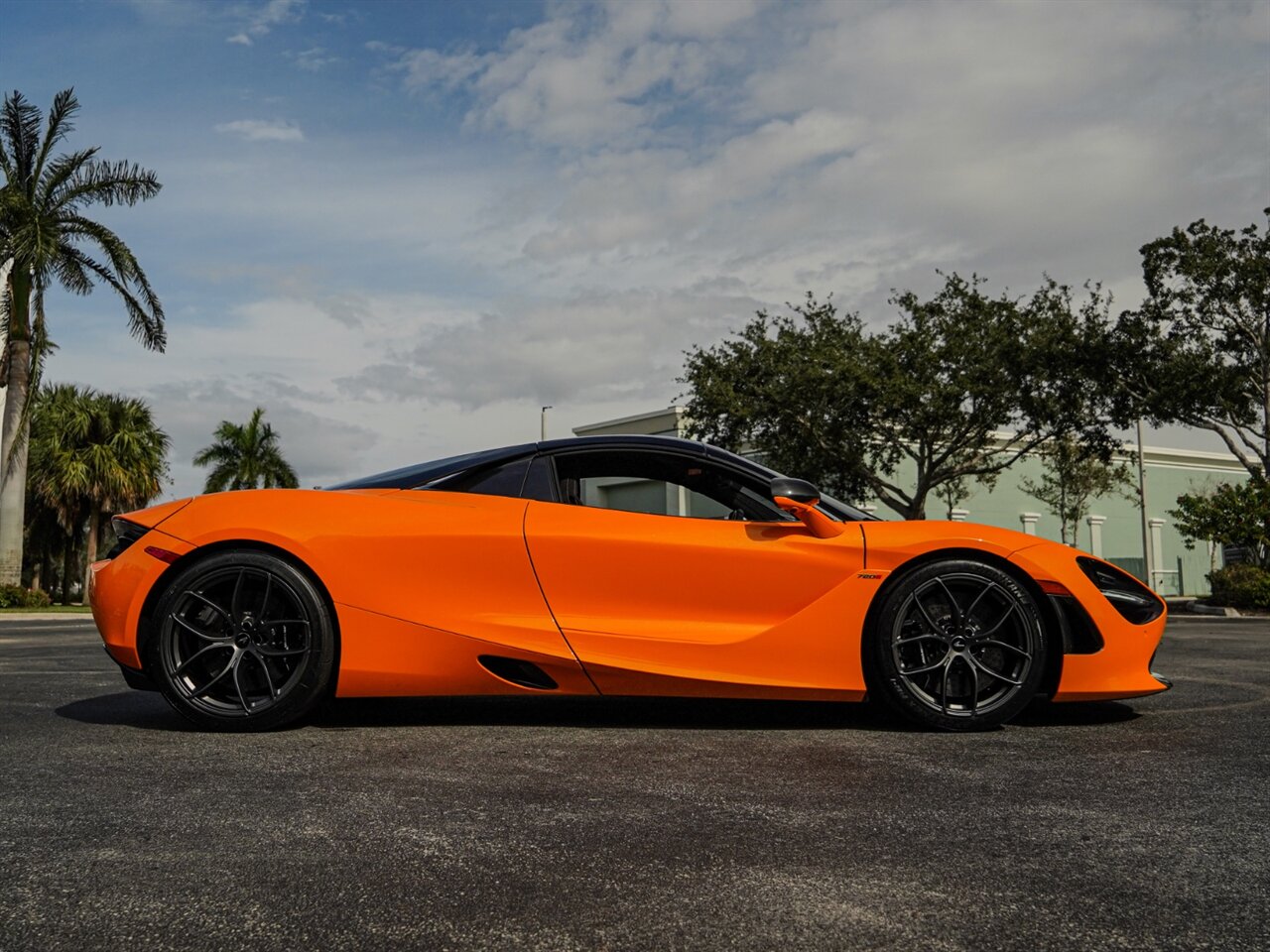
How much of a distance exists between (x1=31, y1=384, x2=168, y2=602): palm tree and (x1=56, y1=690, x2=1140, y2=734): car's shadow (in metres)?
36.2

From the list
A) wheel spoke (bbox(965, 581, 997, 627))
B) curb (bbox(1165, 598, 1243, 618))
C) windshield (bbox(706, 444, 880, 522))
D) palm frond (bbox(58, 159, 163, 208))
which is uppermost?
palm frond (bbox(58, 159, 163, 208))

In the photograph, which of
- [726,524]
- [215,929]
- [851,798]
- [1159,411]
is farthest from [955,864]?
[1159,411]

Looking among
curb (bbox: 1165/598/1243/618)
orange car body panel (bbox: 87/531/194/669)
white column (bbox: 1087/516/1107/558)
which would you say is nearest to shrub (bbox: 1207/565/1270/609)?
curb (bbox: 1165/598/1243/618)

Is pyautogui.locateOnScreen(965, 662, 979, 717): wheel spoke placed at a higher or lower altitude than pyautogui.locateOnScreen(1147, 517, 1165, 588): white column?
lower

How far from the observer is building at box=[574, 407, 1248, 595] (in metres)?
48.3

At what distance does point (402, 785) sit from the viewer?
3.46m

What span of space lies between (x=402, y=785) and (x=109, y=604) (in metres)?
1.96

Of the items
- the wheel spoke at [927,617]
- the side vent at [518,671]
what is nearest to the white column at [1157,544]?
the wheel spoke at [927,617]

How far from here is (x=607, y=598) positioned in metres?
4.61

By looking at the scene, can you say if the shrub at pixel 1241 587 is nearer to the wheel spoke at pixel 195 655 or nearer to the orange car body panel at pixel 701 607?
the orange car body panel at pixel 701 607

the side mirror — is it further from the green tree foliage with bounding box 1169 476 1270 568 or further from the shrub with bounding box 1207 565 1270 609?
the green tree foliage with bounding box 1169 476 1270 568

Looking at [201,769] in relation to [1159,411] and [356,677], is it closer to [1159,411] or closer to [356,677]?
[356,677]

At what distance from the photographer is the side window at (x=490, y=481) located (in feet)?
15.9

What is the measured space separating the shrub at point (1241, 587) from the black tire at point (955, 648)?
73.7 feet
